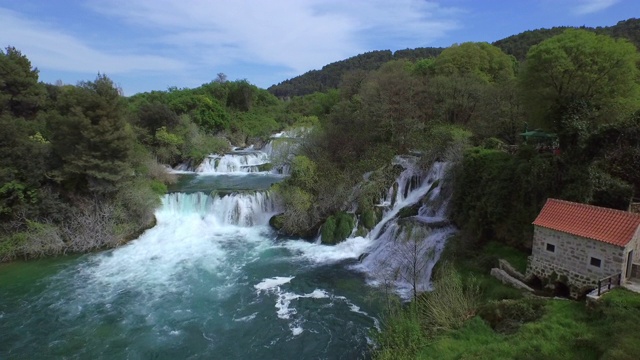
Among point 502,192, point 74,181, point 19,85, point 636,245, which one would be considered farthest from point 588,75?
point 19,85

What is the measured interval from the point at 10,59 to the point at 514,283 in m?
43.0

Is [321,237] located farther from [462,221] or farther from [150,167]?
[150,167]

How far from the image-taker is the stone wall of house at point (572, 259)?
11664 mm

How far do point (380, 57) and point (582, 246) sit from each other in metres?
109

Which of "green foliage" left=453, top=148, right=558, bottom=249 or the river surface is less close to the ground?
"green foliage" left=453, top=148, right=558, bottom=249

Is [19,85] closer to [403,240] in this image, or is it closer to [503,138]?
[403,240]

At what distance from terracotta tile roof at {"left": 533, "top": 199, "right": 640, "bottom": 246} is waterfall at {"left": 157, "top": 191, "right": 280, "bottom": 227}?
17.5m

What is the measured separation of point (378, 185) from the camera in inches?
968

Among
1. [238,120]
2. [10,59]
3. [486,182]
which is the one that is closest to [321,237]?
[486,182]

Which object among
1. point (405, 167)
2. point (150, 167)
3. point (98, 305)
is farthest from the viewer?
point (150, 167)

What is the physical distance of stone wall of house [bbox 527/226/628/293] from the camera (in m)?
11.7

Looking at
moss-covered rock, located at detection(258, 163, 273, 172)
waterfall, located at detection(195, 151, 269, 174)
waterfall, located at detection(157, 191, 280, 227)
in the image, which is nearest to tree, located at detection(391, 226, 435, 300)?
waterfall, located at detection(157, 191, 280, 227)

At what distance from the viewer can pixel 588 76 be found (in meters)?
17.2

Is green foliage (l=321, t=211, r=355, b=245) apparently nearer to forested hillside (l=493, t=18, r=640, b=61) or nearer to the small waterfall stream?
the small waterfall stream
